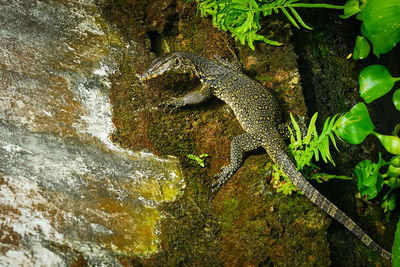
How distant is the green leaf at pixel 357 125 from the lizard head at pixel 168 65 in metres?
2.29

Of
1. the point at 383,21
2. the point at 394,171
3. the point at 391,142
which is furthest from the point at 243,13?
the point at 394,171

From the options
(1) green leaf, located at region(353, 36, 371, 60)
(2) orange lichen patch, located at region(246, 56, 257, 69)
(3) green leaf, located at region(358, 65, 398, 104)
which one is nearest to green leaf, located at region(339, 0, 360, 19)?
(1) green leaf, located at region(353, 36, 371, 60)

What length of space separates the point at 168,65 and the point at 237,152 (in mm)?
1557

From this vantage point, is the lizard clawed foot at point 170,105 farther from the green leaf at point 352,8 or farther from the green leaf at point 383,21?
the green leaf at point 352,8

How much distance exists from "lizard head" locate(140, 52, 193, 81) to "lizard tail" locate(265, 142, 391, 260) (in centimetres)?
188

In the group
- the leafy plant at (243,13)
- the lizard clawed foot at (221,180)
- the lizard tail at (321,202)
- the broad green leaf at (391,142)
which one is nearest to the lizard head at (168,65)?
the leafy plant at (243,13)

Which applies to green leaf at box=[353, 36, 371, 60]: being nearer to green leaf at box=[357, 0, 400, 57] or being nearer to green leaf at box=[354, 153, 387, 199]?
green leaf at box=[357, 0, 400, 57]

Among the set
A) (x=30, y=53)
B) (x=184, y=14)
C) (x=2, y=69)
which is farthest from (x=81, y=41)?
(x=184, y=14)

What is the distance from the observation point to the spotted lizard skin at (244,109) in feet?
12.8

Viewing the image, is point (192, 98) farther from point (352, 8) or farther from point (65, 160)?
point (352, 8)

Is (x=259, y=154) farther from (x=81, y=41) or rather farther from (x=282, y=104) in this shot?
(x=81, y=41)

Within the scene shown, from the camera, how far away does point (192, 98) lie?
4582 millimetres

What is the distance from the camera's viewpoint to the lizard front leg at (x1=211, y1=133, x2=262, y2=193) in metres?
4.12

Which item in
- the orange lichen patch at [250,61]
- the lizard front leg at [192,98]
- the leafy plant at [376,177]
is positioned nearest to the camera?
the leafy plant at [376,177]
